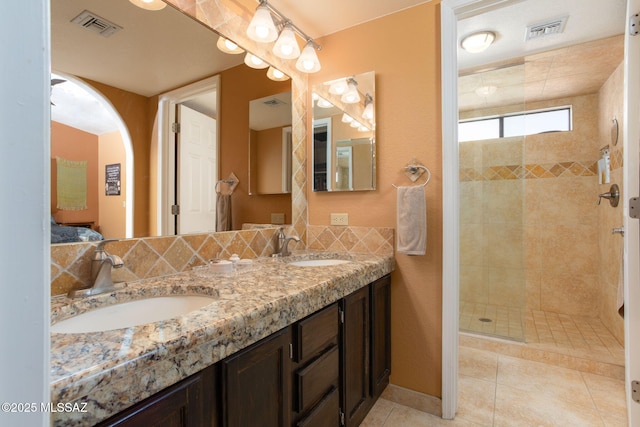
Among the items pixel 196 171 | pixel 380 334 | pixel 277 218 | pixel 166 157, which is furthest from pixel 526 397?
pixel 166 157

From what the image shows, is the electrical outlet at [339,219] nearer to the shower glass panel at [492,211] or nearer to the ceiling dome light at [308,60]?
the ceiling dome light at [308,60]

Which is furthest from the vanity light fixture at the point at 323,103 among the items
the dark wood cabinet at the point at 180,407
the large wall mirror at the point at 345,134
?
the dark wood cabinet at the point at 180,407

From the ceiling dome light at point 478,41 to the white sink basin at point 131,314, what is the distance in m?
2.45

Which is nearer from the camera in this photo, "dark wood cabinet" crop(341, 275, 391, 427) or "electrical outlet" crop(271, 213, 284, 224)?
"dark wood cabinet" crop(341, 275, 391, 427)

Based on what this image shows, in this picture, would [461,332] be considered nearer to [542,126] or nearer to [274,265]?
[274,265]

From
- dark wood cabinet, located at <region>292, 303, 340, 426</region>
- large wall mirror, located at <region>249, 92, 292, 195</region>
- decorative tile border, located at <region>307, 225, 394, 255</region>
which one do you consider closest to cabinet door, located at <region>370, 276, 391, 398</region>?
decorative tile border, located at <region>307, 225, 394, 255</region>

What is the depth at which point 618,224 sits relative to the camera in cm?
243

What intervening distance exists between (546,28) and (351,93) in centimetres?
140

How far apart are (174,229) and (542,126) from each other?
365 centimetres

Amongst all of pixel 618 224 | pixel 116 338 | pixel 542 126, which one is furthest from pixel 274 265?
pixel 542 126

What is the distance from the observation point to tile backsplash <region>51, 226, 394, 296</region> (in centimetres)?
101

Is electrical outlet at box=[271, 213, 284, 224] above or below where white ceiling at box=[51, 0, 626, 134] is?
below

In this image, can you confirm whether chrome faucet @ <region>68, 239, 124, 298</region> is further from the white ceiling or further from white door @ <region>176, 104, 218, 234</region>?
the white ceiling

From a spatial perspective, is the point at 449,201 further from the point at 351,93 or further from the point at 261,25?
the point at 261,25
